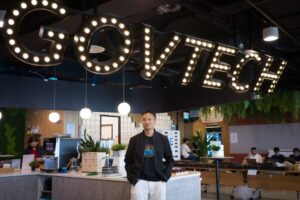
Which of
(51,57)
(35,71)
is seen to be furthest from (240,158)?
(51,57)

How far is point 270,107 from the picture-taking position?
454 inches

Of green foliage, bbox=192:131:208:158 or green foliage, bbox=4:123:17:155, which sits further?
green foliage, bbox=4:123:17:155

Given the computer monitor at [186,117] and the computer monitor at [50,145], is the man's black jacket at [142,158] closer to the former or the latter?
the computer monitor at [50,145]

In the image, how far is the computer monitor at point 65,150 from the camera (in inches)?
242

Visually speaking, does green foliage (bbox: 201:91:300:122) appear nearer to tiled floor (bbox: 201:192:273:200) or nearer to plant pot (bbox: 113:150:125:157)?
tiled floor (bbox: 201:192:273:200)

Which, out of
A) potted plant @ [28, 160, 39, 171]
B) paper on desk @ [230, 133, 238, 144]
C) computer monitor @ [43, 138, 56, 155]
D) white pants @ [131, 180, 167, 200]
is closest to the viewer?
white pants @ [131, 180, 167, 200]

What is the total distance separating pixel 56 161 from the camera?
6012 millimetres

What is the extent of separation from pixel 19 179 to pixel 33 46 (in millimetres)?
2718

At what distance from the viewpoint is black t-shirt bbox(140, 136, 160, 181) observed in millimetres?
3969

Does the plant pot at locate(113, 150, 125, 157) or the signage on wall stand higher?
the signage on wall

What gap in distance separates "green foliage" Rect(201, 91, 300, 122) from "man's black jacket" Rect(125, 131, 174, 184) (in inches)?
289

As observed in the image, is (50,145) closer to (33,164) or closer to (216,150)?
(33,164)

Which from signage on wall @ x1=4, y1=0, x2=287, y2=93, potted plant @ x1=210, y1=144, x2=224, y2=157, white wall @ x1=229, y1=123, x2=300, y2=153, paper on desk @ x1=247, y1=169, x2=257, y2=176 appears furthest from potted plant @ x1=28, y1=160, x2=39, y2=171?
white wall @ x1=229, y1=123, x2=300, y2=153

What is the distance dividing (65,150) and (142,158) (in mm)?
2694
